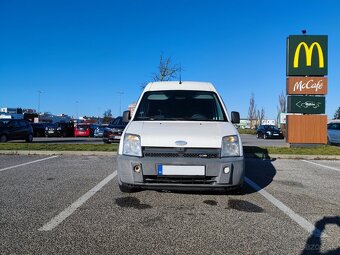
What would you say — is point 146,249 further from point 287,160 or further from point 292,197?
point 287,160

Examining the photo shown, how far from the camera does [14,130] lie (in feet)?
70.7

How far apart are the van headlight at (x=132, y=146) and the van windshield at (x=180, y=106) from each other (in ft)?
3.48

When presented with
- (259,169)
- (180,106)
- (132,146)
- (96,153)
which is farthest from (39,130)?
(132,146)

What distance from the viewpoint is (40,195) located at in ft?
18.7

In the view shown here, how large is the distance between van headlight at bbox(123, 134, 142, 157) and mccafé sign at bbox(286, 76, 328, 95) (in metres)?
13.3

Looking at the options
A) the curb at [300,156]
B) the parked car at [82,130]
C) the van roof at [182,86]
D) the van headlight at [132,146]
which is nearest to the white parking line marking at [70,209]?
the van headlight at [132,146]

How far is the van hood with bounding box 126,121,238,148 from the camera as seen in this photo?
16.6 feet

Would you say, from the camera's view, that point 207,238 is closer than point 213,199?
Yes

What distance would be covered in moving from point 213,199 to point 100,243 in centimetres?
244

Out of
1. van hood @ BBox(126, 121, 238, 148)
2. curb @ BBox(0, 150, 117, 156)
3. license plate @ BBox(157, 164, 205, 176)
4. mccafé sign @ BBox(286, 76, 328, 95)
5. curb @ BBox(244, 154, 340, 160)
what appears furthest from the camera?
mccafé sign @ BBox(286, 76, 328, 95)

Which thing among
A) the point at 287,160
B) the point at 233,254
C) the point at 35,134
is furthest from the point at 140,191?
the point at 35,134

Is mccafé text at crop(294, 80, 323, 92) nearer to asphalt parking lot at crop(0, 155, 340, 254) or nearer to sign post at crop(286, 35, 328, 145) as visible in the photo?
sign post at crop(286, 35, 328, 145)

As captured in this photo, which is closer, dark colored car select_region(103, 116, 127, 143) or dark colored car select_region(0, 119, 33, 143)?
dark colored car select_region(103, 116, 127, 143)

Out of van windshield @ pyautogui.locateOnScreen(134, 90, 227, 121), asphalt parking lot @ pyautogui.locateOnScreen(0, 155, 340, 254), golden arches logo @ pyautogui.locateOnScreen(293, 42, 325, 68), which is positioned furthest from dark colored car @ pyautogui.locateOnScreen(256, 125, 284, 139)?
van windshield @ pyautogui.locateOnScreen(134, 90, 227, 121)
